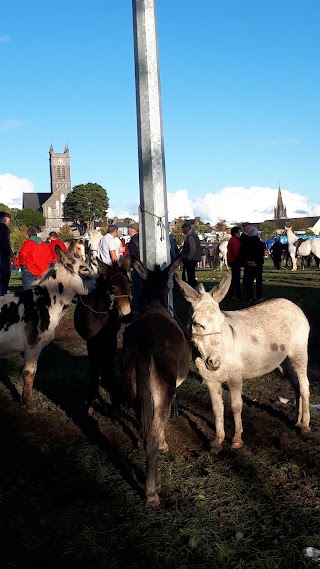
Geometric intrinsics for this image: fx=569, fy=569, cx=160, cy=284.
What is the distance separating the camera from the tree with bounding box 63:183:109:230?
488ft

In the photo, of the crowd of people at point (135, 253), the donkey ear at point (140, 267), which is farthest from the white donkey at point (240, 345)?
the crowd of people at point (135, 253)

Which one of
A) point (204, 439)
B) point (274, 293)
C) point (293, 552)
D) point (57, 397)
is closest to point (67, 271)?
point (57, 397)

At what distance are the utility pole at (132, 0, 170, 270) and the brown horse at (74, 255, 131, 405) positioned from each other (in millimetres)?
649

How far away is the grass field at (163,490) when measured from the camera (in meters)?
4.40

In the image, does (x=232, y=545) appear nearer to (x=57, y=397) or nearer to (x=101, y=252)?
(x=57, y=397)

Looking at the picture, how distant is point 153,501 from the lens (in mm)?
5168

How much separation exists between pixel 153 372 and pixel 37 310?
3486 mm

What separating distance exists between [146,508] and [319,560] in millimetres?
1573

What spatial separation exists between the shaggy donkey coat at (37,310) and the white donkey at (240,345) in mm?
2478

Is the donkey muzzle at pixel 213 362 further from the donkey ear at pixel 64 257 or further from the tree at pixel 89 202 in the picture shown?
the tree at pixel 89 202

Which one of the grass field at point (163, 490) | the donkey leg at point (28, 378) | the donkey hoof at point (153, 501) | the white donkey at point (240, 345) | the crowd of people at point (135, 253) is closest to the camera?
the grass field at point (163, 490)

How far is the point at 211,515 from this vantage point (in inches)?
198

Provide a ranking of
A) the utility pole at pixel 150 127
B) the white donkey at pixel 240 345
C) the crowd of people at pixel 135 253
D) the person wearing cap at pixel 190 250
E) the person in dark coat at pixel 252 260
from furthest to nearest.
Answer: the person in dark coat at pixel 252 260
the person wearing cap at pixel 190 250
the crowd of people at pixel 135 253
the utility pole at pixel 150 127
the white donkey at pixel 240 345

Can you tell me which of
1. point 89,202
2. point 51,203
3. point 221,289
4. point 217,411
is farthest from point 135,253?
point 51,203
